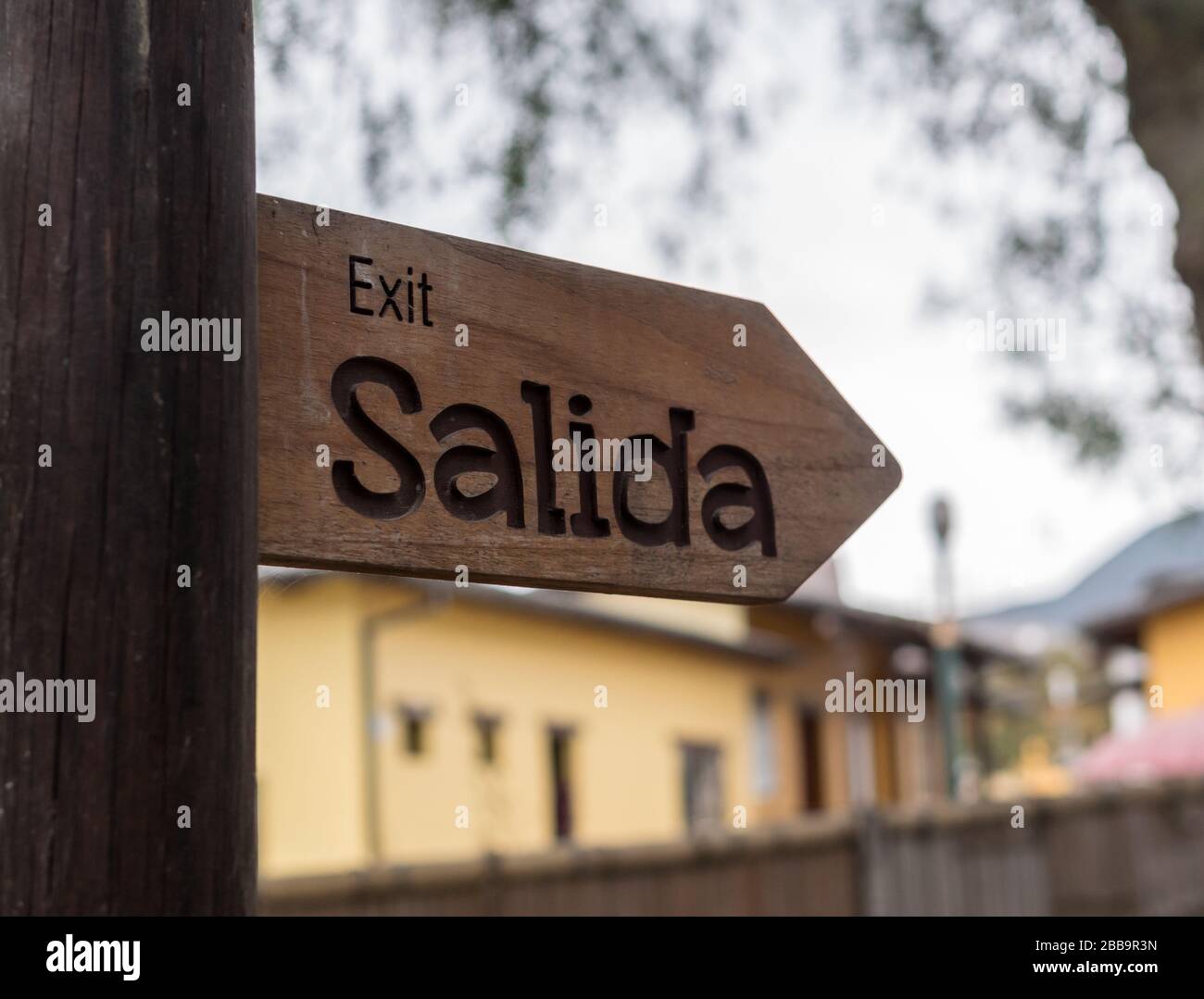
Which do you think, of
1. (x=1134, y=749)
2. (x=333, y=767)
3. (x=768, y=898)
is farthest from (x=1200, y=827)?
(x=333, y=767)

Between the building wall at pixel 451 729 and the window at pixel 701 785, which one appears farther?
the window at pixel 701 785

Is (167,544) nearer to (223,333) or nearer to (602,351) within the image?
(223,333)

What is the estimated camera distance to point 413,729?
52.0 ft

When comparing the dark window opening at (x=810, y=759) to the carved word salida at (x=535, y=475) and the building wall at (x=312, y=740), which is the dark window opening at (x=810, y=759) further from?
the carved word salida at (x=535, y=475)

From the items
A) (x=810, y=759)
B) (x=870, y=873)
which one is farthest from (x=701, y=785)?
(x=870, y=873)

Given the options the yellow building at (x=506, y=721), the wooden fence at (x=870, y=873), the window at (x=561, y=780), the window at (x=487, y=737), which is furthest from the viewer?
the window at (x=561, y=780)

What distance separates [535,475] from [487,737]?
15358 mm

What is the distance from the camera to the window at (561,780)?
17.5 meters

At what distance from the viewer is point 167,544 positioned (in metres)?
1.20

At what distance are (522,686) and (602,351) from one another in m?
15.5

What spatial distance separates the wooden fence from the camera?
9961 millimetres

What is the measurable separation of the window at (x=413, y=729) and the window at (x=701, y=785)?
4.79 metres

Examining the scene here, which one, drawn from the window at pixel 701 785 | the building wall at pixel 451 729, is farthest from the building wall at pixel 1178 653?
the building wall at pixel 451 729

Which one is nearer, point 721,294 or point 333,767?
point 721,294
